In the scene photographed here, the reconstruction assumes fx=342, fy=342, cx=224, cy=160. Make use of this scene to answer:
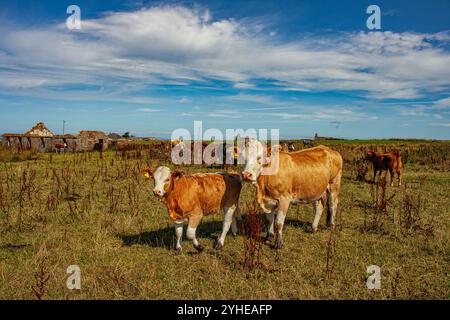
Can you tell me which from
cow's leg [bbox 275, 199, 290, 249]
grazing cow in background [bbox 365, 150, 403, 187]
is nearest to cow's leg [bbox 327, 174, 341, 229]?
cow's leg [bbox 275, 199, 290, 249]

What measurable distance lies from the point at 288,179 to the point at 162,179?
2.66m

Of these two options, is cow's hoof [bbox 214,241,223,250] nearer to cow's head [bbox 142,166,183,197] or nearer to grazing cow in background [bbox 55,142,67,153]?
cow's head [bbox 142,166,183,197]

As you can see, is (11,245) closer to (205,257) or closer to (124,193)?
(205,257)

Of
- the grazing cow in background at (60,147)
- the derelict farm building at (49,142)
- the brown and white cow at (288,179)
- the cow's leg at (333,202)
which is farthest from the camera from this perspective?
the derelict farm building at (49,142)

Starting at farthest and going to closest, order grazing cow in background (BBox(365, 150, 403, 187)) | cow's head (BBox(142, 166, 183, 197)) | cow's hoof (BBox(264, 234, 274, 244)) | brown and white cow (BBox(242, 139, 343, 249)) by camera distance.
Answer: grazing cow in background (BBox(365, 150, 403, 187)), cow's hoof (BBox(264, 234, 274, 244)), brown and white cow (BBox(242, 139, 343, 249)), cow's head (BBox(142, 166, 183, 197))

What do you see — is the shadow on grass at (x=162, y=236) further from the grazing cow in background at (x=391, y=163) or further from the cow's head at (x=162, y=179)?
the grazing cow in background at (x=391, y=163)

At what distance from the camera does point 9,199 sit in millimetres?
10430

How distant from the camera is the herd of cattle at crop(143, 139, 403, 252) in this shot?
6.48 meters

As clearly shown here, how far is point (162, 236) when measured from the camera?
747 centimetres

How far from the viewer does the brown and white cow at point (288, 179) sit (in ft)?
21.9

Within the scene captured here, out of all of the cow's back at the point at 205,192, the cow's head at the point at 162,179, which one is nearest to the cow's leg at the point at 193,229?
the cow's back at the point at 205,192
